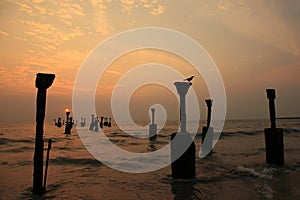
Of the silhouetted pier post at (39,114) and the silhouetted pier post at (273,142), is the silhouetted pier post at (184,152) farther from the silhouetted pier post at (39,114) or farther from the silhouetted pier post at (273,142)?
the silhouetted pier post at (273,142)

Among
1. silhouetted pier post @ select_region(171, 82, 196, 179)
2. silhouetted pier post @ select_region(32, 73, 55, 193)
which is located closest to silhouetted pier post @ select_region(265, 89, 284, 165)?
silhouetted pier post @ select_region(171, 82, 196, 179)

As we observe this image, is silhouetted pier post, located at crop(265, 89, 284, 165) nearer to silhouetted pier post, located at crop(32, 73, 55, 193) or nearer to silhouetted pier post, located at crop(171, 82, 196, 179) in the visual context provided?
silhouetted pier post, located at crop(171, 82, 196, 179)

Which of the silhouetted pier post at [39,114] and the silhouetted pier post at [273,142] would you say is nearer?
the silhouetted pier post at [39,114]

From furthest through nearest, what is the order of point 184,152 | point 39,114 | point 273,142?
point 273,142, point 184,152, point 39,114

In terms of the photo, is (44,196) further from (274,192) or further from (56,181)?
(274,192)

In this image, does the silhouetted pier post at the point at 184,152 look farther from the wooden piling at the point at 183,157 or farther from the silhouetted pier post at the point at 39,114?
the silhouetted pier post at the point at 39,114

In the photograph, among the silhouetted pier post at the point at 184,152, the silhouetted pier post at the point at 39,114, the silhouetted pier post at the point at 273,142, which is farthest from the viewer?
the silhouetted pier post at the point at 273,142

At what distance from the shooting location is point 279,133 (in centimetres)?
1085

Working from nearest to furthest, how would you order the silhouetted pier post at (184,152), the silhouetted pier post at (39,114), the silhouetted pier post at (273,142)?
1. the silhouetted pier post at (39,114)
2. the silhouetted pier post at (184,152)
3. the silhouetted pier post at (273,142)

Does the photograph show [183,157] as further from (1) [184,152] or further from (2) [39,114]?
(2) [39,114]

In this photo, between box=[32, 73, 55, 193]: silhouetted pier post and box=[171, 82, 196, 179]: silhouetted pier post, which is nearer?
box=[32, 73, 55, 193]: silhouetted pier post

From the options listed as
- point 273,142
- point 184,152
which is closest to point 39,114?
point 184,152

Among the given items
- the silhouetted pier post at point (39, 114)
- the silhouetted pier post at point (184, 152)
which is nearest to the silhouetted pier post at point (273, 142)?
the silhouetted pier post at point (184, 152)

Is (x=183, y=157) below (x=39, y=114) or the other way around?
below
